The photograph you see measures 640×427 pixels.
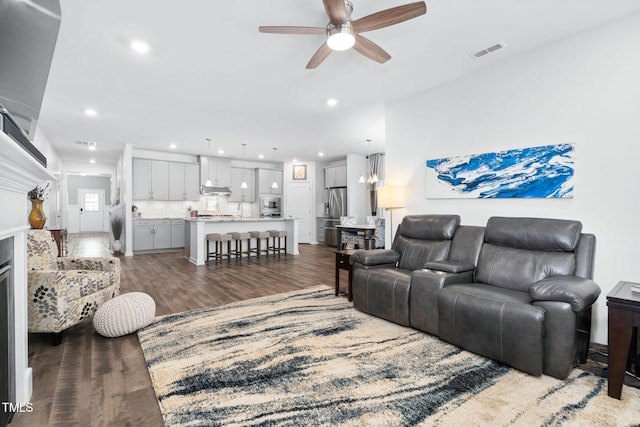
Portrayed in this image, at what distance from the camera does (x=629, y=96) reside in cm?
244

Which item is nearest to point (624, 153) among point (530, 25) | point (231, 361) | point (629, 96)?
point (629, 96)

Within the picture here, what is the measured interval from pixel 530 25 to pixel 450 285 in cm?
228

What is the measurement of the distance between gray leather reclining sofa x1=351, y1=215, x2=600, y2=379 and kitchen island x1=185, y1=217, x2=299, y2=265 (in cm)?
387

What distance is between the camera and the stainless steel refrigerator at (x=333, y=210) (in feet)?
29.1

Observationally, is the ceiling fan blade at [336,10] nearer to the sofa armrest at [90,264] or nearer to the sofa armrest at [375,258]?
the sofa armrest at [375,258]

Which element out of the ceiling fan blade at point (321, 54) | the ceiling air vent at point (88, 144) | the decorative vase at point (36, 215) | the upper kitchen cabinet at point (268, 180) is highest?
the ceiling air vent at point (88, 144)

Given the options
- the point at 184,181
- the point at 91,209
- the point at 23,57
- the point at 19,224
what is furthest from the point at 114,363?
the point at 91,209

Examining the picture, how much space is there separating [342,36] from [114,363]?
9.50ft

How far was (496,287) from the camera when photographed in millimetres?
2562

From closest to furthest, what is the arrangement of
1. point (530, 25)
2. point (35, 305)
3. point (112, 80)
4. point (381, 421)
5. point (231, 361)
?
point (381, 421) < point (231, 361) < point (35, 305) < point (530, 25) < point (112, 80)

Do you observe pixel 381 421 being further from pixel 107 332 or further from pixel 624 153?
pixel 624 153

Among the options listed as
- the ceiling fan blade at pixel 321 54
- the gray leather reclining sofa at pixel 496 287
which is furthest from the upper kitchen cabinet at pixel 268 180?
the ceiling fan blade at pixel 321 54

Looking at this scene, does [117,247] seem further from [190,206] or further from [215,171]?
[215,171]

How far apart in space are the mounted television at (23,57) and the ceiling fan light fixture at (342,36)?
1.70m
